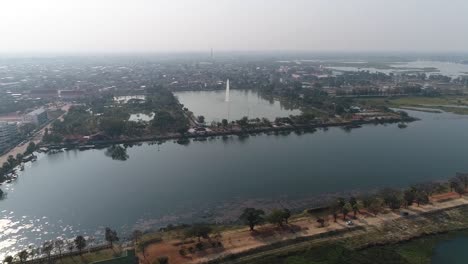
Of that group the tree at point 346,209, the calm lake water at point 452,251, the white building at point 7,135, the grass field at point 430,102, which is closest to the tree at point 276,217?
the tree at point 346,209

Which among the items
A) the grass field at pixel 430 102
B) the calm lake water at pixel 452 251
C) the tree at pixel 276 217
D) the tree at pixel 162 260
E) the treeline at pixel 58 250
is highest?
the grass field at pixel 430 102

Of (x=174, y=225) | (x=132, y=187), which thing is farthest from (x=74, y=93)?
(x=174, y=225)

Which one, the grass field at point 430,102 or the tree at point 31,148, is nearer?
the tree at point 31,148

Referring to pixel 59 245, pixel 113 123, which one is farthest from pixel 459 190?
pixel 113 123

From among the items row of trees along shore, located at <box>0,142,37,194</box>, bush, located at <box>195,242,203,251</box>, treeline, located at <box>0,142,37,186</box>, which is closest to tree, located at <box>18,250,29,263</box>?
bush, located at <box>195,242,203,251</box>

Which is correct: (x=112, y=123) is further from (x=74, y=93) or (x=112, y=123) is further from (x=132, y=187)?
(x=74, y=93)

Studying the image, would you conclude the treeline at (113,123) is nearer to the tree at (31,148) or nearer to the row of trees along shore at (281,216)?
the tree at (31,148)
